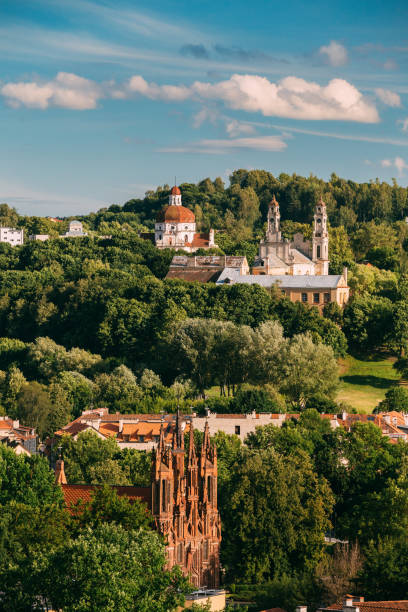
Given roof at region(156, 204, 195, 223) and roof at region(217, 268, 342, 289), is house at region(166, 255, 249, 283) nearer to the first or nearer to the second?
roof at region(217, 268, 342, 289)

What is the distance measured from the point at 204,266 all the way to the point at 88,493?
2734 inches

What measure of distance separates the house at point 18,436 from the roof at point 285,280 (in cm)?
3198

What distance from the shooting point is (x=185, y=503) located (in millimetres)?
50719

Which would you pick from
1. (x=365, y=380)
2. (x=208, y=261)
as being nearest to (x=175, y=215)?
(x=208, y=261)

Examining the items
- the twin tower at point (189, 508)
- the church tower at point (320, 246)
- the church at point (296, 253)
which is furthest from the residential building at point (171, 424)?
the church tower at point (320, 246)

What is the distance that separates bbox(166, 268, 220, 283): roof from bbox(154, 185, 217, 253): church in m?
20.9

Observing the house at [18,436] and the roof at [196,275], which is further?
the roof at [196,275]

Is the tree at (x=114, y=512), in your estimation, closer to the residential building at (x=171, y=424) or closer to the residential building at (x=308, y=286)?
the residential building at (x=171, y=424)

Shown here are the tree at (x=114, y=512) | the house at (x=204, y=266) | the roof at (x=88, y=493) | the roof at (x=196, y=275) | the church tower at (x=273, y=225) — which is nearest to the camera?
the tree at (x=114, y=512)

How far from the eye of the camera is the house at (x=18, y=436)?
234 feet

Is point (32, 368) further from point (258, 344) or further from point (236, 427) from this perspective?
point (236, 427)

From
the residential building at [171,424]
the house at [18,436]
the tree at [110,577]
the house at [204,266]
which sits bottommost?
the house at [18,436]

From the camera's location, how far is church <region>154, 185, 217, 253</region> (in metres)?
142

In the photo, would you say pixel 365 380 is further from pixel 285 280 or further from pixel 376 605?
pixel 376 605
